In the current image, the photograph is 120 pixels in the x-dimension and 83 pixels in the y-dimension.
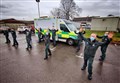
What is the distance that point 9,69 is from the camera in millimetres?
4438

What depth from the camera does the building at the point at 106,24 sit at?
66.7 feet

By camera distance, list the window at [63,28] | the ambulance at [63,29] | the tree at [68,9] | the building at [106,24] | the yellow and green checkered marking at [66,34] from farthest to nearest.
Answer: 1. the tree at [68,9]
2. the building at [106,24]
3. the window at [63,28]
4. the ambulance at [63,29]
5. the yellow and green checkered marking at [66,34]

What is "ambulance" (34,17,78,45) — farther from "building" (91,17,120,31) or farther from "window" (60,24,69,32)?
"building" (91,17,120,31)

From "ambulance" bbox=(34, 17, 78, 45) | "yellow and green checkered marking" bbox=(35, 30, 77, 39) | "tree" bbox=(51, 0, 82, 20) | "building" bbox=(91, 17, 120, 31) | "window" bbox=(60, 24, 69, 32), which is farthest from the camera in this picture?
"tree" bbox=(51, 0, 82, 20)

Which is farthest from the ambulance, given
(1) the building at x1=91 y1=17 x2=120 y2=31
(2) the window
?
(1) the building at x1=91 y1=17 x2=120 y2=31

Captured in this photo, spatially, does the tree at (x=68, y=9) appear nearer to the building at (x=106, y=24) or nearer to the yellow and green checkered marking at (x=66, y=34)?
the building at (x=106, y=24)

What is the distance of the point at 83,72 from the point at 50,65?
176 cm

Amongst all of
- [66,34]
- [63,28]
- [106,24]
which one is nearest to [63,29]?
[63,28]

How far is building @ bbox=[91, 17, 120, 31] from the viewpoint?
2033 centimetres

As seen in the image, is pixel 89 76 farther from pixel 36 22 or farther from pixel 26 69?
pixel 36 22

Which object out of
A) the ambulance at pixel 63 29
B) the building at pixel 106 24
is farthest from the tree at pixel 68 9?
the ambulance at pixel 63 29

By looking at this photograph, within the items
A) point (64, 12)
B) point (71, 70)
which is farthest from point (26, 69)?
point (64, 12)

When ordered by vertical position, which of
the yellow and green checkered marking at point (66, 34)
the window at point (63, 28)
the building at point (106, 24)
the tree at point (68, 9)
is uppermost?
the tree at point (68, 9)

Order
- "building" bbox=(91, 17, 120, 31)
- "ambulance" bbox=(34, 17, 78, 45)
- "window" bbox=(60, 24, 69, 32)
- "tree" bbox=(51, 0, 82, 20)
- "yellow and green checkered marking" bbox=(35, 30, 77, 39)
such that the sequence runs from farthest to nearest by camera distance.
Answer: "tree" bbox=(51, 0, 82, 20) < "building" bbox=(91, 17, 120, 31) < "window" bbox=(60, 24, 69, 32) < "ambulance" bbox=(34, 17, 78, 45) < "yellow and green checkered marking" bbox=(35, 30, 77, 39)
